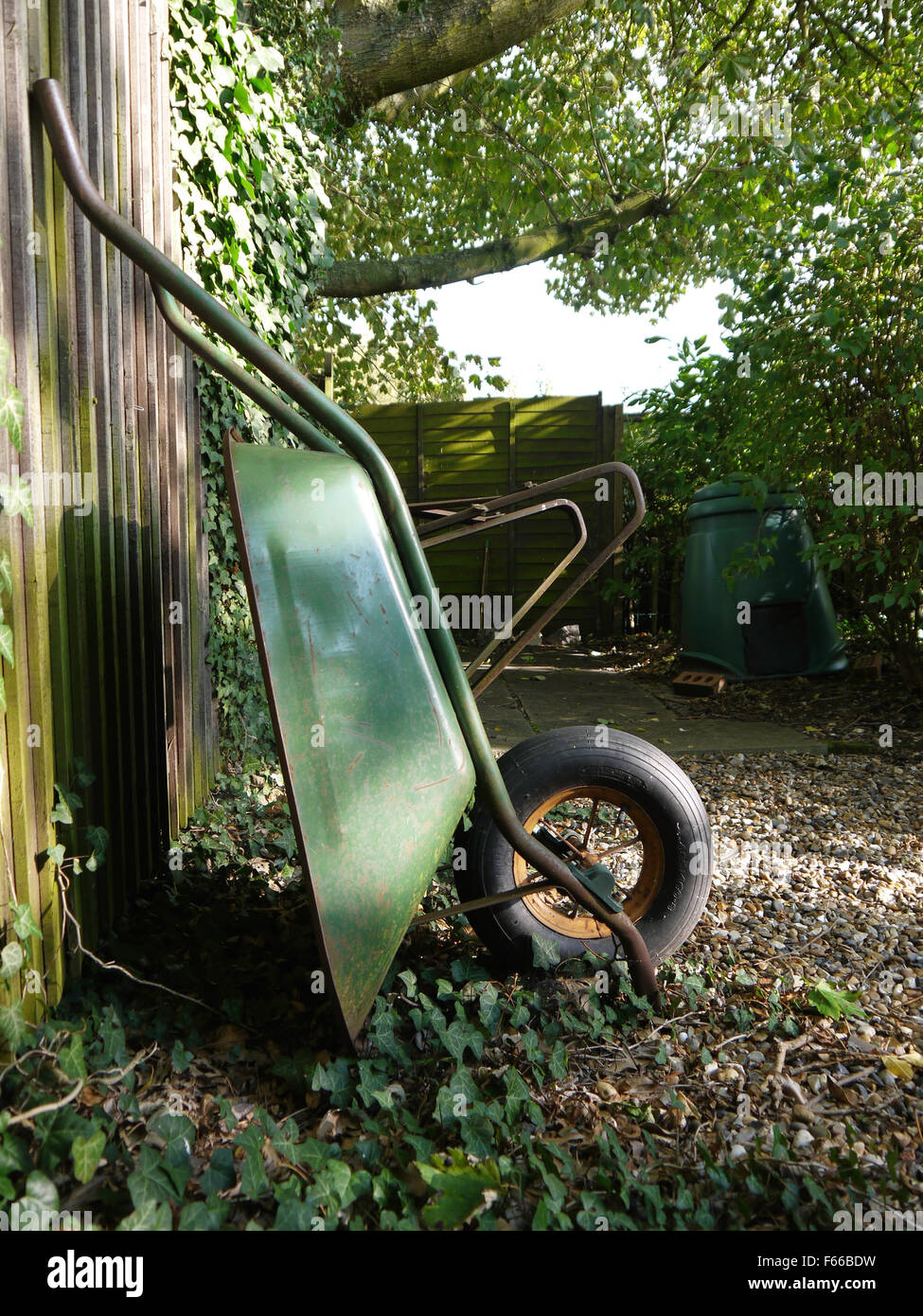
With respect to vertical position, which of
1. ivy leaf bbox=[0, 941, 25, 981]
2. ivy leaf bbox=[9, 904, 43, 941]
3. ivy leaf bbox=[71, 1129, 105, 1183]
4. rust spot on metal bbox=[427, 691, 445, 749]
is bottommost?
ivy leaf bbox=[71, 1129, 105, 1183]

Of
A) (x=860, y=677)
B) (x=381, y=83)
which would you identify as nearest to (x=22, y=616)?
(x=860, y=677)

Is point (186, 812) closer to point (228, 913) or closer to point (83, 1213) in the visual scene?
point (228, 913)

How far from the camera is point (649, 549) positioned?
7363 mm

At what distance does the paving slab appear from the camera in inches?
166

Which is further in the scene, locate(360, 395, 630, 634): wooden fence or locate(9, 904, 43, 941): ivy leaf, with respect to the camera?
locate(360, 395, 630, 634): wooden fence

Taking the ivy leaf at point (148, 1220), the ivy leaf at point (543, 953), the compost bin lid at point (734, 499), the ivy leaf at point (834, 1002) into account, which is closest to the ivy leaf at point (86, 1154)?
the ivy leaf at point (148, 1220)

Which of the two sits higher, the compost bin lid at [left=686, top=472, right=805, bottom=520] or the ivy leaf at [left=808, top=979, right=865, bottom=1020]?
the compost bin lid at [left=686, top=472, right=805, bottom=520]

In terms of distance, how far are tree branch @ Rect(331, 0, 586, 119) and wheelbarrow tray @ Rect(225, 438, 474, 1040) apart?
5.91 metres

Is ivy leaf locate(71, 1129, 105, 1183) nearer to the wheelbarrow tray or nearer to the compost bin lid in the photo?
the wheelbarrow tray

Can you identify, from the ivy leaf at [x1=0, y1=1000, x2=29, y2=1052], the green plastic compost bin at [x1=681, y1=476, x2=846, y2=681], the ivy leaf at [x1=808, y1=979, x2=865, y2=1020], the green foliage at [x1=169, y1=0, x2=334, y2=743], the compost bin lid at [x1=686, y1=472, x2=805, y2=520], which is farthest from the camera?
the green plastic compost bin at [x1=681, y1=476, x2=846, y2=681]

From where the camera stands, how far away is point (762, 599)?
528 cm

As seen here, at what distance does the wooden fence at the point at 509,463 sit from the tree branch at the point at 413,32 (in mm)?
2823

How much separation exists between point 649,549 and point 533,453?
1.75 meters

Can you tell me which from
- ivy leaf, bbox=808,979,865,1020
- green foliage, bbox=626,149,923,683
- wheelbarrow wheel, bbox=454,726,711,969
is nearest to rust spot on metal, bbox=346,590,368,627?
wheelbarrow wheel, bbox=454,726,711,969
